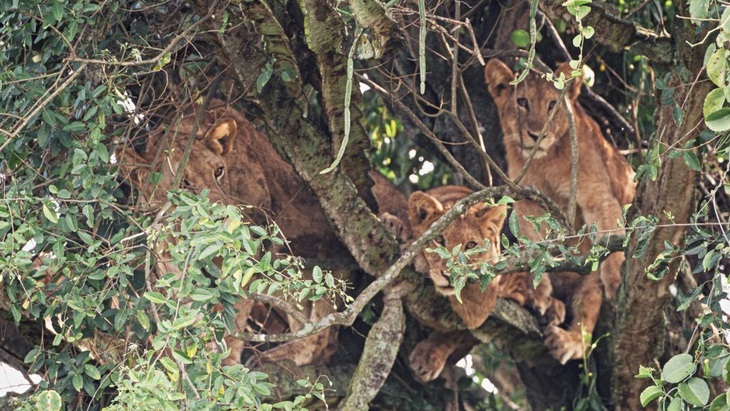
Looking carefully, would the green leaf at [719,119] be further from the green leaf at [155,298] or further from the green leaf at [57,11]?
the green leaf at [57,11]

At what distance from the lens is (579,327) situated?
22.8 feet

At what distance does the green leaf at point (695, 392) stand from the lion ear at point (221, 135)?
350cm

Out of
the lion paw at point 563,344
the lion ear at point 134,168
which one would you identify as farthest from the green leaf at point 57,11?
the lion paw at point 563,344

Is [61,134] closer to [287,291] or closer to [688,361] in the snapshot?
[287,291]

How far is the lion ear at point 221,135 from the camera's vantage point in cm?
644

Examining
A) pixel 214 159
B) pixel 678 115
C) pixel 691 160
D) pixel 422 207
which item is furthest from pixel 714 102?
pixel 214 159

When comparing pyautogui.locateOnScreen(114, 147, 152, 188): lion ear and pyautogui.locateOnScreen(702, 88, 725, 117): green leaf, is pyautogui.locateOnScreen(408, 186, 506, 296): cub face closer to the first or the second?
pyautogui.locateOnScreen(114, 147, 152, 188): lion ear

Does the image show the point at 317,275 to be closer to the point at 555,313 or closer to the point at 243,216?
the point at 243,216

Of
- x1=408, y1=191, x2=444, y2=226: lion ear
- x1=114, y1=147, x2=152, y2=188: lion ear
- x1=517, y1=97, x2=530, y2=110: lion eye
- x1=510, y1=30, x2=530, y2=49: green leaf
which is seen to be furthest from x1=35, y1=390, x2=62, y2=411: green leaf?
x1=517, y1=97, x2=530, y2=110: lion eye

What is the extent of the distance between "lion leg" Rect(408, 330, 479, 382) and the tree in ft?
0.33

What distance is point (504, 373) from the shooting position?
8.74 meters

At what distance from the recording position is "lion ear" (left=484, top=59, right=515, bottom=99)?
726 centimetres

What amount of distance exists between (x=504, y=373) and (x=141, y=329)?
4.52 m

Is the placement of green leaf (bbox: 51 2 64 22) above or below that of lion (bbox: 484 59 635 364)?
above
